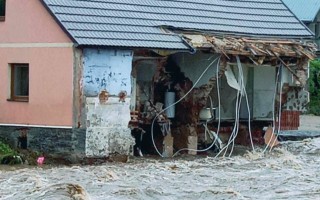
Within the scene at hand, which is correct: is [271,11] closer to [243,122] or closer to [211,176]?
[243,122]

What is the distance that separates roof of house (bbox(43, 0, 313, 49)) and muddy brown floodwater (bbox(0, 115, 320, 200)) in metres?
2.87

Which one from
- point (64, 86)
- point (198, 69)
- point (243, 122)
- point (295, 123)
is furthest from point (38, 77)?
point (295, 123)

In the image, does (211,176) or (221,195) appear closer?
(221,195)

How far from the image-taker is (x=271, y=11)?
28078 millimetres

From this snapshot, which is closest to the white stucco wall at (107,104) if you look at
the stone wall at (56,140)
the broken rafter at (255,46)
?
the stone wall at (56,140)

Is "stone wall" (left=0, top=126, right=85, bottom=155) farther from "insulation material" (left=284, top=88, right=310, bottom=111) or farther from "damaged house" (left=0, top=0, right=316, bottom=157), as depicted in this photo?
"insulation material" (left=284, top=88, right=310, bottom=111)

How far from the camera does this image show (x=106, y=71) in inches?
885

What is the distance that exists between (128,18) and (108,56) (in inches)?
Answer: 61.6

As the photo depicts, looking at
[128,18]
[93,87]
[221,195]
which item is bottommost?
[221,195]

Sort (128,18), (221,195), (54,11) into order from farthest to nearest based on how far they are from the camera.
A: (128,18)
(54,11)
(221,195)

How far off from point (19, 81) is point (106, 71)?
100 inches

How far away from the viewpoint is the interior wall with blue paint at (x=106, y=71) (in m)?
22.2

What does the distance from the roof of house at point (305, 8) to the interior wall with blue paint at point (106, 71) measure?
29617mm

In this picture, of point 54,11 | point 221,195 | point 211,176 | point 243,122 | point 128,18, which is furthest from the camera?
point 243,122
